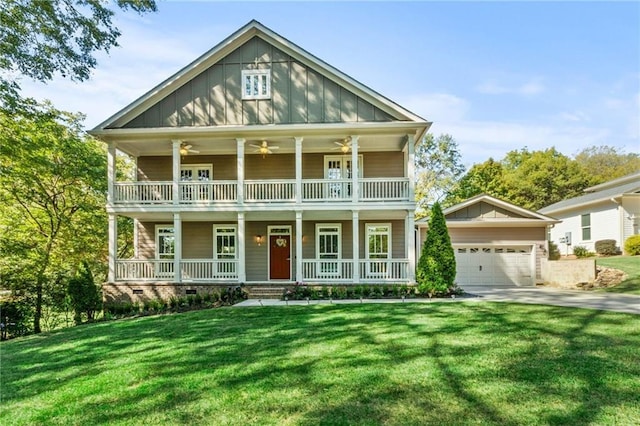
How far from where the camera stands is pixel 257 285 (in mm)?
13562

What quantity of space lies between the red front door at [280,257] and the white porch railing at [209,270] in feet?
5.23

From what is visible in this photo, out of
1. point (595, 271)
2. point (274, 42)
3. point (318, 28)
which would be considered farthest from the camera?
point (595, 271)

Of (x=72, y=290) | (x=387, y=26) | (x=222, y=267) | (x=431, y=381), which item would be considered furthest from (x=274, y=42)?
(x=431, y=381)

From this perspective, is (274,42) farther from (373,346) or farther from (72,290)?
(373,346)

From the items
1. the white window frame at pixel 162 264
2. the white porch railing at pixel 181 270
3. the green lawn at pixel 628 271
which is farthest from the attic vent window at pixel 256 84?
the green lawn at pixel 628 271

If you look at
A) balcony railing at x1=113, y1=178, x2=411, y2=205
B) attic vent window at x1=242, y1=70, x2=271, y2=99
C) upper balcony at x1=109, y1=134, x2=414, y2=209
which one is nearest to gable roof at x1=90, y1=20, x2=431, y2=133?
upper balcony at x1=109, y1=134, x2=414, y2=209

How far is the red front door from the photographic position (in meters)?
15.6

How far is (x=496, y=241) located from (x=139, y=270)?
15.1 m

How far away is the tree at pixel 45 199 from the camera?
1302cm

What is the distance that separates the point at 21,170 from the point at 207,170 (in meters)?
6.45

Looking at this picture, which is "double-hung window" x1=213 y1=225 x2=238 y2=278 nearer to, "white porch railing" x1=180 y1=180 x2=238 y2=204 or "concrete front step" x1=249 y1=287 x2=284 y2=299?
"white porch railing" x1=180 y1=180 x2=238 y2=204

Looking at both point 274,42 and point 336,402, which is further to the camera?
point 274,42

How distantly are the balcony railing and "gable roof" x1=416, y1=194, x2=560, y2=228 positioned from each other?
4056mm

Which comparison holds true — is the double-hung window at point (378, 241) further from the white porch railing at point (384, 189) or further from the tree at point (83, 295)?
the tree at point (83, 295)
